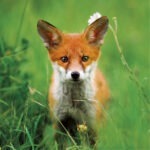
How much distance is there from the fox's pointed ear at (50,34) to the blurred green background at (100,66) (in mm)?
257

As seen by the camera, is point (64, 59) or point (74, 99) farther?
point (74, 99)

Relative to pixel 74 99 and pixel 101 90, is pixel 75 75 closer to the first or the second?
pixel 74 99

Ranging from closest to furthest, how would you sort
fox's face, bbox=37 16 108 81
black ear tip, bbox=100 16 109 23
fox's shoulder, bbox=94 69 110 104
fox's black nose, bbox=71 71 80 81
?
fox's black nose, bbox=71 71 80 81 < fox's face, bbox=37 16 108 81 < black ear tip, bbox=100 16 109 23 < fox's shoulder, bbox=94 69 110 104

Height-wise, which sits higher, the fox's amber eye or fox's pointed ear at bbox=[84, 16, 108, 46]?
fox's pointed ear at bbox=[84, 16, 108, 46]

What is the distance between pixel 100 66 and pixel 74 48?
2.49m

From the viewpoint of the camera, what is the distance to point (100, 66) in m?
9.80

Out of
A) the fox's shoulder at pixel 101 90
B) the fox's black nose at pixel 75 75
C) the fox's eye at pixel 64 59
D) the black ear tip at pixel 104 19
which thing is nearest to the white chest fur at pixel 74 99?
the fox's shoulder at pixel 101 90

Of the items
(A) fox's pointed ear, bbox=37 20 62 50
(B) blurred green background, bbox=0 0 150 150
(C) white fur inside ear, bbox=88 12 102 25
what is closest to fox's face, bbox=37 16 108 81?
(A) fox's pointed ear, bbox=37 20 62 50

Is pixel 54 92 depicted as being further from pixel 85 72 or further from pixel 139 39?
pixel 139 39

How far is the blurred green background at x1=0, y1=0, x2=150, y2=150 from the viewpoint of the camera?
6.75 m

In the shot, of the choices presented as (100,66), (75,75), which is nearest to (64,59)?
(75,75)

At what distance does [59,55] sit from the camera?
24.1ft

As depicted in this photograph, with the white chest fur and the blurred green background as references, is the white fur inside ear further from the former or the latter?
the white chest fur

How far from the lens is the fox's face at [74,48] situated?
7.20 m
